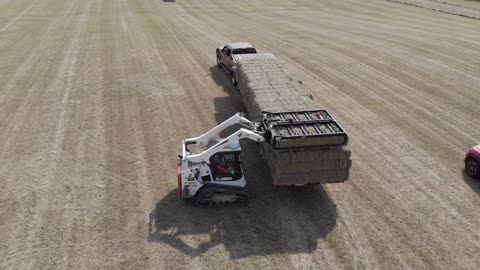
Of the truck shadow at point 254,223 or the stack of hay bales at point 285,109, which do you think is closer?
the truck shadow at point 254,223

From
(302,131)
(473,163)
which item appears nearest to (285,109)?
(302,131)

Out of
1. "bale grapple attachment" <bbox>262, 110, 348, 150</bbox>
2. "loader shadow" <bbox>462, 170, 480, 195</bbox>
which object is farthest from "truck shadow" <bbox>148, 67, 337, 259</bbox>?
"loader shadow" <bbox>462, 170, 480, 195</bbox>

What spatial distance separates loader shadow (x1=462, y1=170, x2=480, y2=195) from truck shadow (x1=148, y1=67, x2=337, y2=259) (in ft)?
16.3

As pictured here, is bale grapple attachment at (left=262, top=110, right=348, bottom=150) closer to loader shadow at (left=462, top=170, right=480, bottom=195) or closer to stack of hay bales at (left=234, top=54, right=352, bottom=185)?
stack of hay bales at (left=234, top=54, right=352, bottom=185)

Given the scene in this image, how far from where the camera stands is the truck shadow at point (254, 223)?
31.3ft

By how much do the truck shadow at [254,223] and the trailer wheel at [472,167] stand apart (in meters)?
5.28

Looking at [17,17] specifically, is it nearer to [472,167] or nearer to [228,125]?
[228,125]

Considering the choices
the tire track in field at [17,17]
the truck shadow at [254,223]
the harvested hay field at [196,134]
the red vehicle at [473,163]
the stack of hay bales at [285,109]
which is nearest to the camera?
the harvested hay field at [196,134]

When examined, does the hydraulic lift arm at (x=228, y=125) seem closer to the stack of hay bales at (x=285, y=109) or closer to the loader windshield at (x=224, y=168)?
the stack of hay bales at (x=285, y=109)

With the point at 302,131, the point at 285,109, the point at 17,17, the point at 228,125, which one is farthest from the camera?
the point at 17,17

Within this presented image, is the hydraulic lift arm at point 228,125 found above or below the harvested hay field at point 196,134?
above

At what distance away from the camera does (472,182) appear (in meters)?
12.3

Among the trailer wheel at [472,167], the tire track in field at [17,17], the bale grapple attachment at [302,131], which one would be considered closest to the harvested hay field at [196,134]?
the trailer wheel at [472,167]

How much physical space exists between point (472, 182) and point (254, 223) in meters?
7.80
